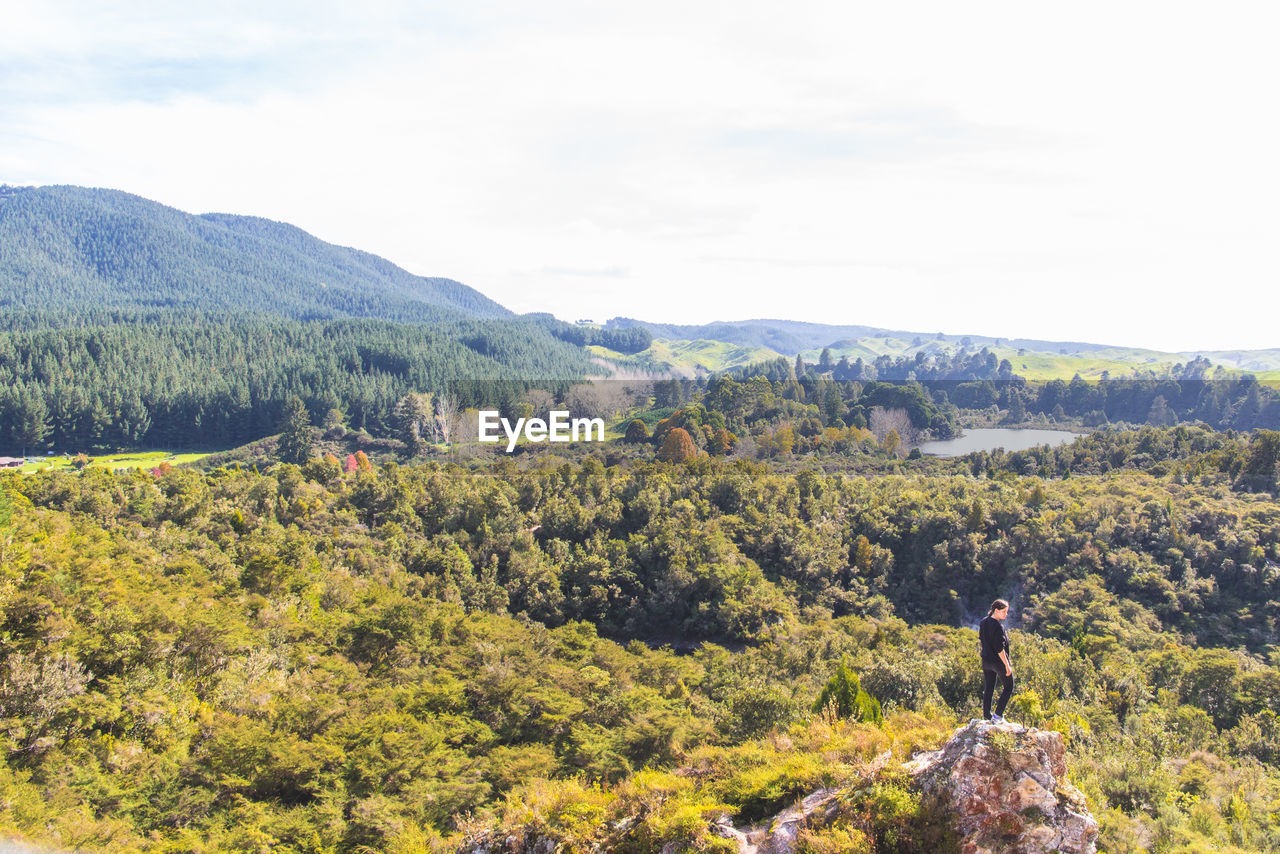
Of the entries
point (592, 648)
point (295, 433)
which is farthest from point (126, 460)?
point (592, 648)

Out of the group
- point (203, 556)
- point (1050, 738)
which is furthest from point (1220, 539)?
point (203, 556)

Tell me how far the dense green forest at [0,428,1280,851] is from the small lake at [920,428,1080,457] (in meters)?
53.9

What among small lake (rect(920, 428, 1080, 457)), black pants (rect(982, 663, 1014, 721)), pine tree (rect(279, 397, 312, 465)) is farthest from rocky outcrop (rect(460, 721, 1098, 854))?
pine tree (rect(279, 397, 312, 465))

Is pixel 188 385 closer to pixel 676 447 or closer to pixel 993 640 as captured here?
pixel 676 447

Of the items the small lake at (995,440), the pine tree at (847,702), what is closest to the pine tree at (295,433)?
the small lake at (995,440)

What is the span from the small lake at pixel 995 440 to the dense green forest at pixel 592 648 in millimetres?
53893

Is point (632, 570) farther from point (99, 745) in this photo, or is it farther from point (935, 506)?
point (99, 745)

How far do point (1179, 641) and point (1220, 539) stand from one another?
13.8 meters

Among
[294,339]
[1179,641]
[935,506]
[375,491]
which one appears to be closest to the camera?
[1179,641]

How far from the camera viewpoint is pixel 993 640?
13.7m

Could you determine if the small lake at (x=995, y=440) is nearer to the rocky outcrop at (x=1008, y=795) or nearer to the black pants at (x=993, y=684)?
the rocky outcrop at (x=1008, y=795)

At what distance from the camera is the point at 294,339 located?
19125 cm

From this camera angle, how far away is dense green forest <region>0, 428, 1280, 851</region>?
20.8 metres

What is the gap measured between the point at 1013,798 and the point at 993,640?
3.37 metres
